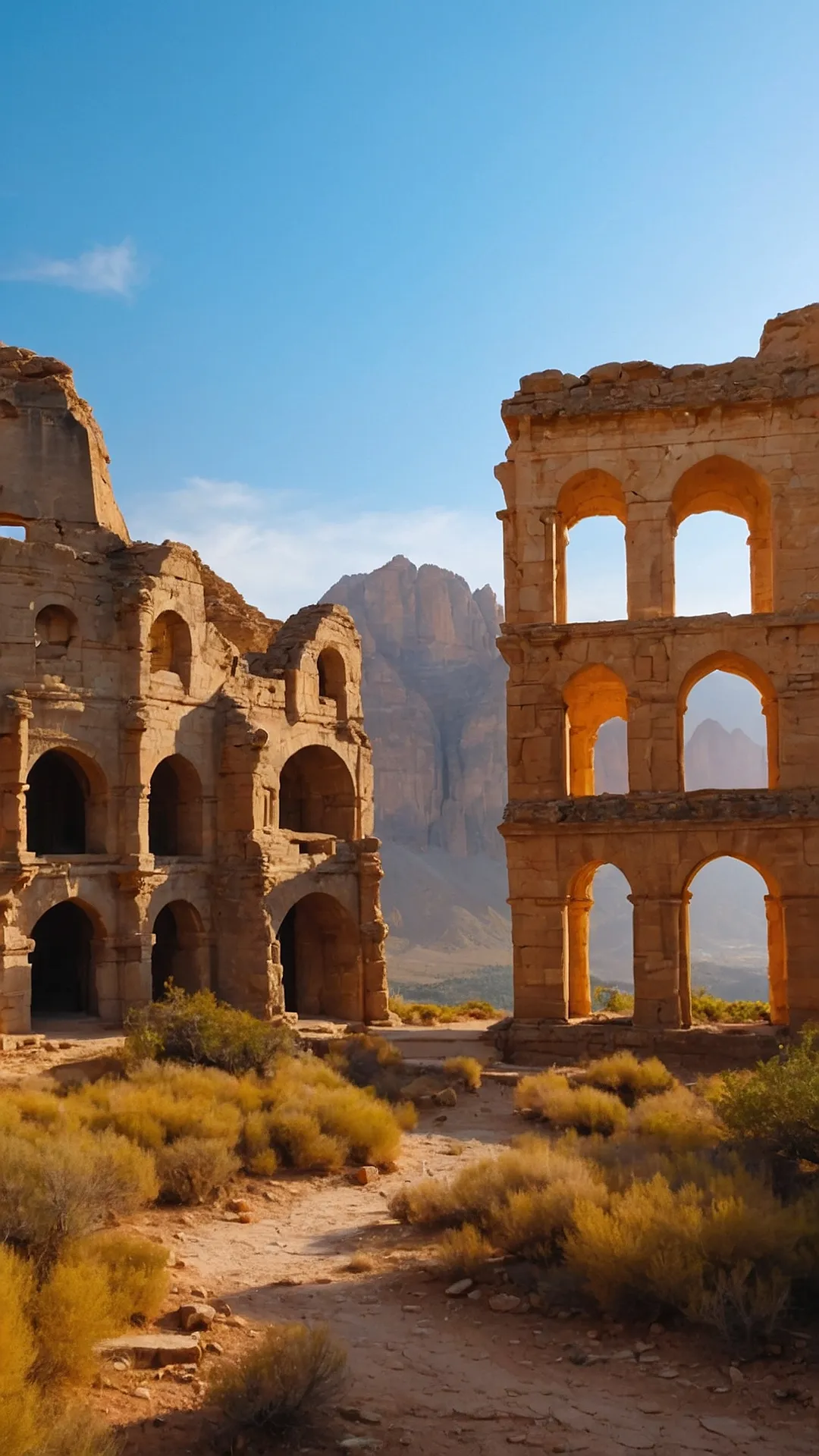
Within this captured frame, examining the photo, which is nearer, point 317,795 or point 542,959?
point 542,959

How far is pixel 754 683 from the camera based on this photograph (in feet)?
69.3

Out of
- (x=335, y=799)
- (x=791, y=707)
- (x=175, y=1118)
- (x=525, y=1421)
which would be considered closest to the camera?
(x=525, y=1421)

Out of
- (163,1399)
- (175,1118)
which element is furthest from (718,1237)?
(175,1118)

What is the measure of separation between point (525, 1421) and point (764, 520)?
18.3m

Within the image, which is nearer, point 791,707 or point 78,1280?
point 78,1280

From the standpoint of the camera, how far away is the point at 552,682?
21312 mm

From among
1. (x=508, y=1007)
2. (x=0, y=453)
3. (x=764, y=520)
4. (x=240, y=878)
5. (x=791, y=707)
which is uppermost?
(x=0, y=453)

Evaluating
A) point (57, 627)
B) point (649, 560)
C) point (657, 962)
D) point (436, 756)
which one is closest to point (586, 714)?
point (649, 560)

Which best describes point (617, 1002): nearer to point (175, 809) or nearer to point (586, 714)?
point (586, 714)

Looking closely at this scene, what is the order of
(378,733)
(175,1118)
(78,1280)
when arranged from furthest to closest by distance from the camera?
(378,733), (175,1118), (78,1280)

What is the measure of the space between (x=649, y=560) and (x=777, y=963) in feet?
24.1

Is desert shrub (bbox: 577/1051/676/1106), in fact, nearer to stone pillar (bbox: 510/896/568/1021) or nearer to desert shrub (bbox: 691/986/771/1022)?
stone pillar (bbox: 510/896/568/1021)

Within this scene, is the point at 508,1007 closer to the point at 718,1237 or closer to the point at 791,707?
the point at 791,707

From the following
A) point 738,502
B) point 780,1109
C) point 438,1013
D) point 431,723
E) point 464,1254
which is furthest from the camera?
point 431,723
